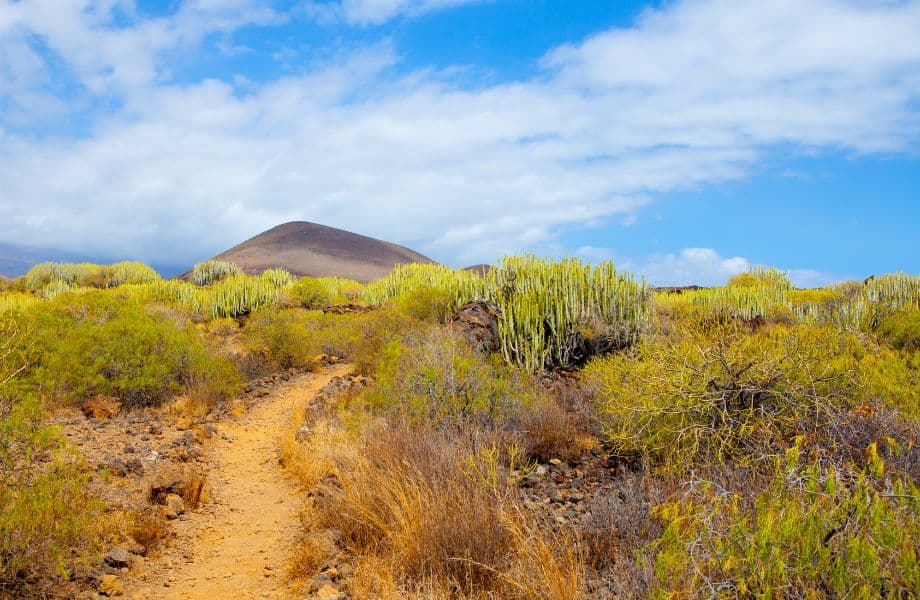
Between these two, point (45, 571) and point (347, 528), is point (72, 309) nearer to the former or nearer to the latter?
point (45, 571)

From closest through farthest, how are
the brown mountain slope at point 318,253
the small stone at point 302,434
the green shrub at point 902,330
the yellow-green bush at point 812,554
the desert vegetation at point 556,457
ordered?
1. the yellow-green bush at point 812,554
2. the desert vegetation at point 556,457
3. the small stone at point 302,434
4. the green shrub at point 902,330
5. the brown mountain slope at point 318,253

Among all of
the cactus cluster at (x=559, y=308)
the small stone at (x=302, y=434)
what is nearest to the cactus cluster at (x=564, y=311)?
the cactus cluster at (x=559, y=308)

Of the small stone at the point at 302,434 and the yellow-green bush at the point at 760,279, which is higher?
the yellow-green bush at the point at 760,279

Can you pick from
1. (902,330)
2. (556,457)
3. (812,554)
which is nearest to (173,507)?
(556,457)

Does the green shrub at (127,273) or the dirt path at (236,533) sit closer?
the dirt path at (236,533)

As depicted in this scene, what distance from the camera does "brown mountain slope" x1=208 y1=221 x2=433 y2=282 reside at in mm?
61406

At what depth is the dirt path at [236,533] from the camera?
15.3ft

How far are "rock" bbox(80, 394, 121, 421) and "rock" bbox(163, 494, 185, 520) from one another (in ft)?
10.4

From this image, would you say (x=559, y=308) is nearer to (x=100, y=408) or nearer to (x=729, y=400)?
(x=729, y=400)

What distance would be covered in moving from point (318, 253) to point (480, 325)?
60451 millimetres

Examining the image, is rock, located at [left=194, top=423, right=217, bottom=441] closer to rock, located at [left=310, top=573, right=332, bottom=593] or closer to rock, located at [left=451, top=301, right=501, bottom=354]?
rock, located at [left=451, top=301, right=501, bottom=354]

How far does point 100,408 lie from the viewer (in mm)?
8430

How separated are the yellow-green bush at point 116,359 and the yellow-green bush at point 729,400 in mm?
7280

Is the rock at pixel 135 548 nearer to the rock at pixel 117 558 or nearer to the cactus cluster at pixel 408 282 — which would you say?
the rock at pixel 117 558
